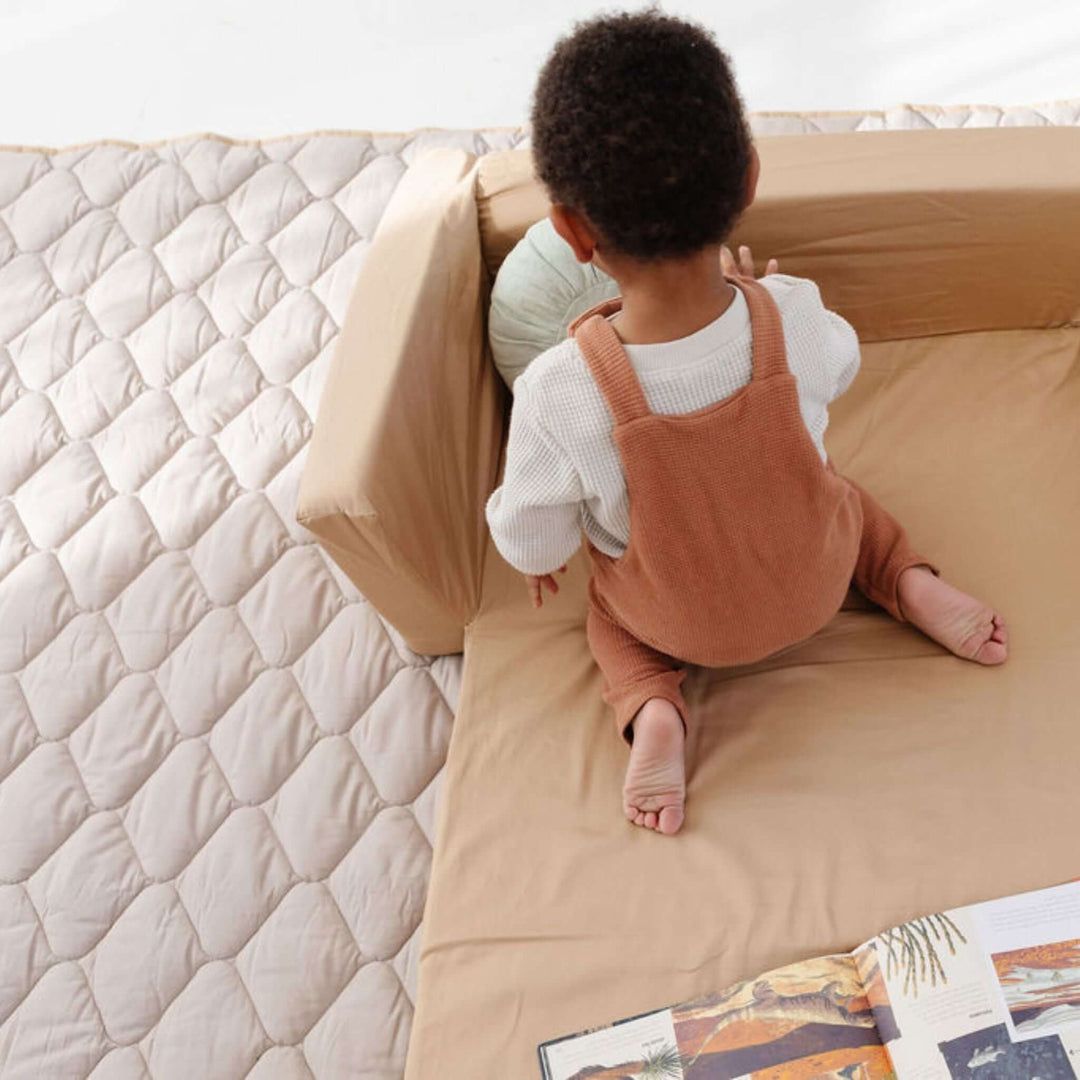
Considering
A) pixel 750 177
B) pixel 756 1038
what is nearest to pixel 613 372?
pixel 750 177

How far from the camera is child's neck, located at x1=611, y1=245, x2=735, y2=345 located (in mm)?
701

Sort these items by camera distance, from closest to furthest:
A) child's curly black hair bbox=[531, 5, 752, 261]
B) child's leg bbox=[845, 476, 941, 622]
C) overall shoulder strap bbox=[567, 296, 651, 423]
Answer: child's curly black hair bbox=[531, 5, 752, 261], overall shoulder strap bbox=[567, 296, 651, 423], child's leg bbox=[845, 476, 941, 622]

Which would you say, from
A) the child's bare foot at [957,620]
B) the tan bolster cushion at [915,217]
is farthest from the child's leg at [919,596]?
the tan bolster cushion at [915,217]

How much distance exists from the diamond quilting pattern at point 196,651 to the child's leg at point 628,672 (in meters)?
0.30

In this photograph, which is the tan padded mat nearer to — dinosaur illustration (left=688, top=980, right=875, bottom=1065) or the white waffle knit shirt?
dinosaur illustration (left=688, top=980, right=875, bottom=1065)

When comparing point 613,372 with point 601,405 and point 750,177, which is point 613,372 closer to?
point 601,405

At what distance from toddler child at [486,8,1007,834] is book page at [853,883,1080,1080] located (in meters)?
0.21

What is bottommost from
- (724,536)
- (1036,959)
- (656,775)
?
(1036,959)

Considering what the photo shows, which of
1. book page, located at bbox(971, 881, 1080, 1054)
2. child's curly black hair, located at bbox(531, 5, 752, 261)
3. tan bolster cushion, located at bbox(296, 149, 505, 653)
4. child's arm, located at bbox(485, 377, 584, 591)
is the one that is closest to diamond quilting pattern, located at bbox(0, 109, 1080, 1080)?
tan bolster cushion, located at bbox(296, 149, 505, 653)

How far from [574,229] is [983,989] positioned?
62 centimetres

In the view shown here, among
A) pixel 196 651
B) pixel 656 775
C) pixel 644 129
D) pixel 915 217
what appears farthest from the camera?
pixel 196 651

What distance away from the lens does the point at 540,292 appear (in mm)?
1099

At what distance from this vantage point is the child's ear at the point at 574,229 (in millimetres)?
673

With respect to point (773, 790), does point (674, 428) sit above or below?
above
